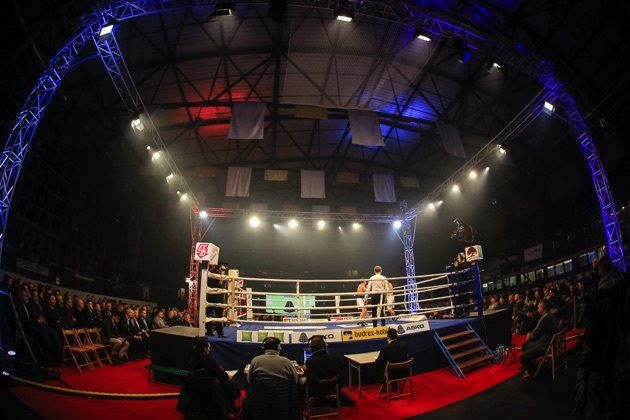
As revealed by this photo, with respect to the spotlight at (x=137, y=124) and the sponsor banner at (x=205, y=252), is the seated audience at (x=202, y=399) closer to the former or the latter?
the sponsor banner at (x=205, y=252)

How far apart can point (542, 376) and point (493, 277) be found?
39.3 feet

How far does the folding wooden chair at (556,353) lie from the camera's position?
14.8 ft

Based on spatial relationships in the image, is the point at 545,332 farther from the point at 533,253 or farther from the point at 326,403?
the point at 533,253

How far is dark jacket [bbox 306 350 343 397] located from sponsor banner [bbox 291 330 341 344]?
1433 mm

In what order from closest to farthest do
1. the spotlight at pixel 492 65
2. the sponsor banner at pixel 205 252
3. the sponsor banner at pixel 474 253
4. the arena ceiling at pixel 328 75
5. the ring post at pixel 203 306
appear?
1. the ring post at pixel 203 306
2. the sponsor banner at pixel 205 252
3. the sponsor banner at pixel 474 253
4. the arena ceiling at pixel 328 75
5. the spotlight at pixel 492 65

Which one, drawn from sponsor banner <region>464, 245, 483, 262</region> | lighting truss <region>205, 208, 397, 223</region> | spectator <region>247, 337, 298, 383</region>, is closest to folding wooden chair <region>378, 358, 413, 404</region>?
spectator <region>247, 337, 298, 383</region>

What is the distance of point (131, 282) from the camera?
13.7 m

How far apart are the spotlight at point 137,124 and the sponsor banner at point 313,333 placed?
7983 millimetres

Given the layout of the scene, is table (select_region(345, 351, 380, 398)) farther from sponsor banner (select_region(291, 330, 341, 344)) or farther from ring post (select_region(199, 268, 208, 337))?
ring post (select_region(199, 268, 208, 337))

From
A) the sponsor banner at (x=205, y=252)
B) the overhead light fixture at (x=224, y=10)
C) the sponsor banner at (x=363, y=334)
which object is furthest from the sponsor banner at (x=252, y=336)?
the overhead light fixture at (x=224, y=10)

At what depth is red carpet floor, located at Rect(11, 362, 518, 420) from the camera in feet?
12.8

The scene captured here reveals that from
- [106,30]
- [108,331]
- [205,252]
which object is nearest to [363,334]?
[205,252]

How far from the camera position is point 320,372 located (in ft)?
13.0

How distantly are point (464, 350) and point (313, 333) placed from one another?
3.17 m
